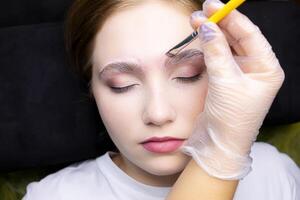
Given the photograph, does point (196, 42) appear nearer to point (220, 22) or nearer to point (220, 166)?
point (220, 22)

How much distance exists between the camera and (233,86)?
0.73m

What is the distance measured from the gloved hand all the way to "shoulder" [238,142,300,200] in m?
0.39

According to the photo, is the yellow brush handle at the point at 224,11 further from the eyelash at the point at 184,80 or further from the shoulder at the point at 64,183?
the shoulder at the point at 64,183

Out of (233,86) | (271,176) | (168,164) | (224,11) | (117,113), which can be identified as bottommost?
(271,176)

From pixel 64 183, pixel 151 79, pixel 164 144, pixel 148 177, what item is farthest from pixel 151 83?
pixel 64 183

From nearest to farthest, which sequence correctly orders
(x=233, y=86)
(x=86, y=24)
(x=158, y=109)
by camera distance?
(x=233, y=86) → (x=158, y=109) → (x=86, y=24)

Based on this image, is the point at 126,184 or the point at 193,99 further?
the point at 126,184

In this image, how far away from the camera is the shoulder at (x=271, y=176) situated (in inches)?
45.6

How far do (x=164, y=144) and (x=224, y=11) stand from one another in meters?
0.31

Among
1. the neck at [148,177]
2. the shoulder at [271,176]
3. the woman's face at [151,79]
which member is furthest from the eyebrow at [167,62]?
the shoulder at [271,176]

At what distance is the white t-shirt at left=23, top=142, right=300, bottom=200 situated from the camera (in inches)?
43.6

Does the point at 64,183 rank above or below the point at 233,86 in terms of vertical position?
below

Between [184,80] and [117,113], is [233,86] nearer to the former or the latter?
[184,80]

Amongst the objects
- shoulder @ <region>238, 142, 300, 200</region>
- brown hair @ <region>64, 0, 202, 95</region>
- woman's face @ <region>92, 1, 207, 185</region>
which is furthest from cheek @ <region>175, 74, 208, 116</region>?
shoulder @ <region>238, 142, 300, 200</region>
